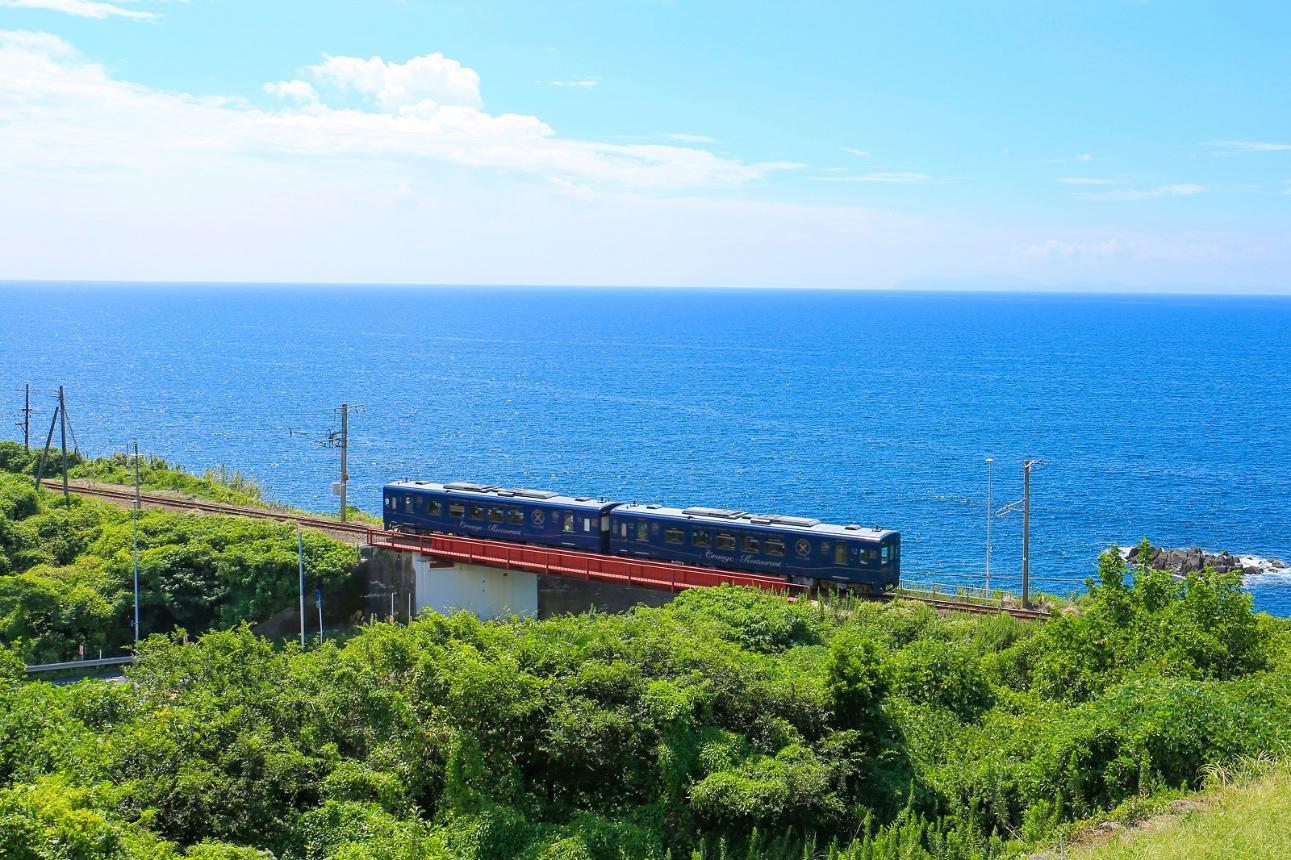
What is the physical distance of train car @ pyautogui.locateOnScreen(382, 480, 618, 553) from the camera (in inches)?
1548

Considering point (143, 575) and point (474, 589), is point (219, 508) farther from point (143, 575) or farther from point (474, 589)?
point (474, 589)

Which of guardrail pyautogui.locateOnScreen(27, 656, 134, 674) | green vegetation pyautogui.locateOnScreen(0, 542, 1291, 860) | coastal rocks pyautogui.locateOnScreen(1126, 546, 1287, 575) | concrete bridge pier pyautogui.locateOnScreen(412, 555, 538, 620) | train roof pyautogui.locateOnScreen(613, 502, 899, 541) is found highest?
train roof pyautogui.locateOnScreen(613, 502, 899, 541)

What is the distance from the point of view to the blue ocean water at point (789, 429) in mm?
63531

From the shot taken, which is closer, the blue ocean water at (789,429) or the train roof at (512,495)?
the train roof at (512,495)

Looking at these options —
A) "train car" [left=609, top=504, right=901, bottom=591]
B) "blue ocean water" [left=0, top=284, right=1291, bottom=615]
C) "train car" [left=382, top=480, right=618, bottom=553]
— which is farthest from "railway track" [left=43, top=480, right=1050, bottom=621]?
"blue ocean water" [left=0, top=284, right=1291, bottom=615]

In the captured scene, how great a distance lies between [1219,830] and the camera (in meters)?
13.8

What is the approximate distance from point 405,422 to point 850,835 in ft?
276

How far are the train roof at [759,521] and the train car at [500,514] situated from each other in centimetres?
142

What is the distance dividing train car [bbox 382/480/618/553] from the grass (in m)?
25.7

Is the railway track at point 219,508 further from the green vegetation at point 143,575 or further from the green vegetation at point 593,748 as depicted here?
the green vegetation at point 593,748

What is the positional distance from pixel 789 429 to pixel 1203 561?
149 feet

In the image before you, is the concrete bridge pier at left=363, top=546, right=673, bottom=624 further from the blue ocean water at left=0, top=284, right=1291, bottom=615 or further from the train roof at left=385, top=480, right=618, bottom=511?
the blue ocean water at left=0, top=284, right=1291, bottom=615

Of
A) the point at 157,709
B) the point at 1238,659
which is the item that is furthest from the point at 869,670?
the point at 157,709

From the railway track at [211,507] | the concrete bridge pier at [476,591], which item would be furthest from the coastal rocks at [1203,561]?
the railway track at [211,507]
